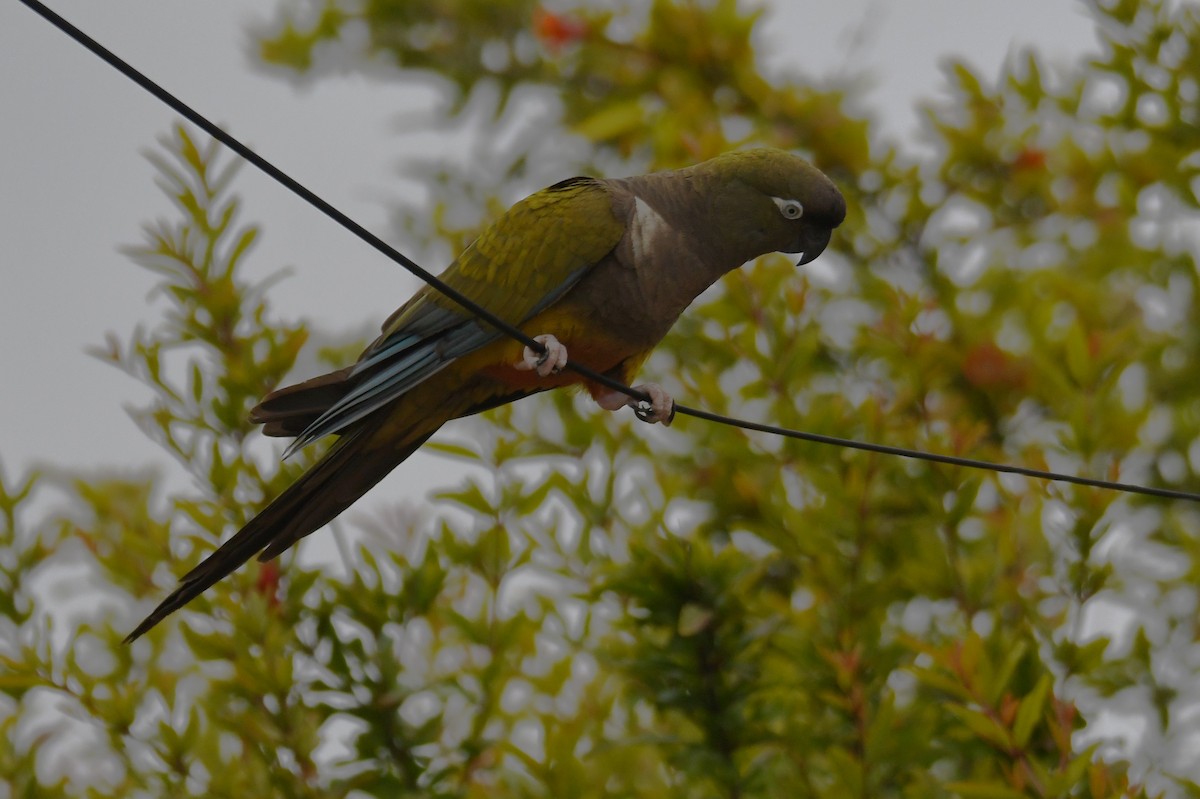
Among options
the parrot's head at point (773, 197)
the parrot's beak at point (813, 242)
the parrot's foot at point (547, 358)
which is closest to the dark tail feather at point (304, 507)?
the parrot's foot at point (547, 358)

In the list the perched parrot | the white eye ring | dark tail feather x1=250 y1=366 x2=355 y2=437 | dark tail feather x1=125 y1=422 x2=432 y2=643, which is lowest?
dark tail feather x1=125 y1=422 x2=432 y2=643

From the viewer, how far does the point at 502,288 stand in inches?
125

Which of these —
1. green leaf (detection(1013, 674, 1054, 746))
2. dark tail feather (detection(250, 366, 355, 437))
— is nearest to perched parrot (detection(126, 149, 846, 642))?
dark tail feather (detection(250, 366, 355, 437))

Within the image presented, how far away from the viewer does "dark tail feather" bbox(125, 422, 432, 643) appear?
8.73 ft

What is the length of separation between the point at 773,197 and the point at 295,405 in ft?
4.24

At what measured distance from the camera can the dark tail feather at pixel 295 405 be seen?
291 cm

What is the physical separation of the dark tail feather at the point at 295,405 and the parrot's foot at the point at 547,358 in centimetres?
42

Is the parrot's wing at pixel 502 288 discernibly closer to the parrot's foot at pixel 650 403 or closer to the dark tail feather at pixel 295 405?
the dark tail feather at pixel 295 405

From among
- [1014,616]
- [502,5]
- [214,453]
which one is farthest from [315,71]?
[1014,616]

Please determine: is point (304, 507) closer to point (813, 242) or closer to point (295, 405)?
point (295, 405)

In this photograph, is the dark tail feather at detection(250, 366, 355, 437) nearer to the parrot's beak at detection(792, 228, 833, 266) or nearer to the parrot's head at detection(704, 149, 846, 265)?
the parrot's head at detection(704, 149, 846, 265)

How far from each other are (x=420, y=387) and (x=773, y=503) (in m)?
0.89

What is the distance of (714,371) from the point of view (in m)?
3.53

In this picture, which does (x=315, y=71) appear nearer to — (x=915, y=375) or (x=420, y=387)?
(x=420, y=387)
